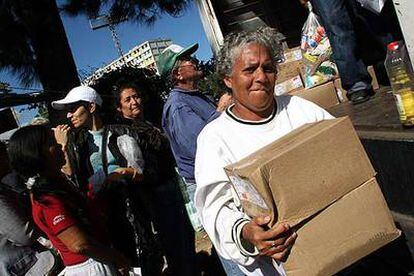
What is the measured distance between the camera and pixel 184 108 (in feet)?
7.93

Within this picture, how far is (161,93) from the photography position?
25.4 ft

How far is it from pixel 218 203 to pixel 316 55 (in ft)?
7.10

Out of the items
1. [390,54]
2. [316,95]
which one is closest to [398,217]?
[390,54]

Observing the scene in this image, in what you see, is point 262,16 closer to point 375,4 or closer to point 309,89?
point 309,89

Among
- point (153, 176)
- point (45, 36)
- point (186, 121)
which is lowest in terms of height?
point (153, 176)

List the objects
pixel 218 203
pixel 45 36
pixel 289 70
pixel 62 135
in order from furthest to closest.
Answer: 1. pixel 45 36
2. pixel 289 70
3. pixel 62 135
4. pixel 218 203

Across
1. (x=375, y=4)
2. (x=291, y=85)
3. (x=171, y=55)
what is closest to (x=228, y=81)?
(x=171, y=55)

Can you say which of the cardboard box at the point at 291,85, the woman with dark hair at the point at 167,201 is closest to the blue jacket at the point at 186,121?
the woman with dark hair at the point at 167,201

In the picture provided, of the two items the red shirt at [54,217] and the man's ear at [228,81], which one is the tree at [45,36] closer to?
the red shirt at [54,217]

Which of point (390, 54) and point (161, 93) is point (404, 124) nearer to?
point (390, 54)

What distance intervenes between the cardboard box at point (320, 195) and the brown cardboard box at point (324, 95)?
1871mm

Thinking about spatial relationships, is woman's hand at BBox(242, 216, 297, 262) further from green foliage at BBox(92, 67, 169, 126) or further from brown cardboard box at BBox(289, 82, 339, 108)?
green foliage at BBox(92, 67, 169, 126)

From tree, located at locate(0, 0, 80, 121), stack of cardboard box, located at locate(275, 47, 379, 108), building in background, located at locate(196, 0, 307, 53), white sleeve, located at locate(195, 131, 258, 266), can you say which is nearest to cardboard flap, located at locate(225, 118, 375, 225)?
white sleeve, located at locate(195, 131, 258, 266)

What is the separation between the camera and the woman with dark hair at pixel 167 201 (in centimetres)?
317
